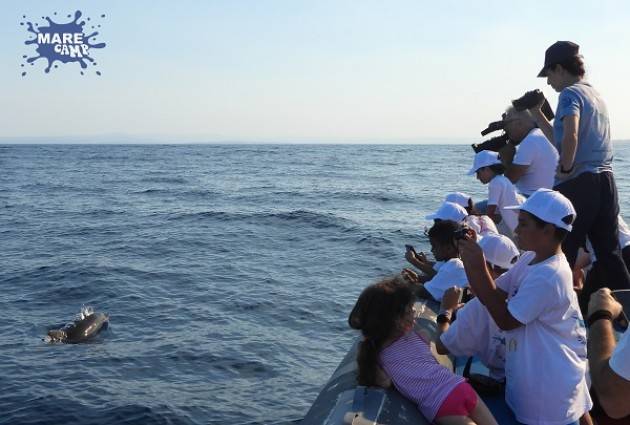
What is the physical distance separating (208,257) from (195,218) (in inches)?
312

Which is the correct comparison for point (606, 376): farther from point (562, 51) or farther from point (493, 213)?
point (493, 213)

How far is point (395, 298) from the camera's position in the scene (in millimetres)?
3609

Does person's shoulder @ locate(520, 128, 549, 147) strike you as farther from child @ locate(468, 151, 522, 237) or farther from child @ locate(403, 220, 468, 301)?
child @ locate(403, 220, 468, 301)

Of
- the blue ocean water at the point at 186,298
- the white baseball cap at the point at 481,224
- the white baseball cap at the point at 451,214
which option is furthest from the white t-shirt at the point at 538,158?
the blue ocean water at the point at 186,298

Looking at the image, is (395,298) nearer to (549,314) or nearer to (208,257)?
(549,314)

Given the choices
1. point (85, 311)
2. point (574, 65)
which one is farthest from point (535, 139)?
point (85, 311)

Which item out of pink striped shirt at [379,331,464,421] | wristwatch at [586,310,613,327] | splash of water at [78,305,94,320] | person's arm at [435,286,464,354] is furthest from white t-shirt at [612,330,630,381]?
splash of water at [78,305,94,320]

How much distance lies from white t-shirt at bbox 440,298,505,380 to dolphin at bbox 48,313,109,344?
773 cm

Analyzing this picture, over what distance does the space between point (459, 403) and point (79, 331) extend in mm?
8320

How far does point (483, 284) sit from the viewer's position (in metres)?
3.65

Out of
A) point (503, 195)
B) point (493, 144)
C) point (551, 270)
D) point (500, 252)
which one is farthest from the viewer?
point (493, 144)

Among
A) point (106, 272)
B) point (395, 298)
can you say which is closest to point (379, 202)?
point (106, 272)

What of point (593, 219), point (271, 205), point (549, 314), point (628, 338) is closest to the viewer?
point (628, 338)

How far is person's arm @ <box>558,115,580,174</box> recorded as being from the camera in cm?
507
